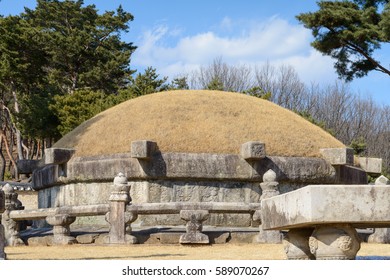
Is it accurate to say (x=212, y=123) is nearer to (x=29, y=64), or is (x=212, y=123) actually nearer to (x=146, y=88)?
(x=146, y=88)

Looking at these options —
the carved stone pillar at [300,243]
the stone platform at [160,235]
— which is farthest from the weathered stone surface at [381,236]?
the carved stone pillar at [300,243]

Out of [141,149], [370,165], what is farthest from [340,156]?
[141,149]

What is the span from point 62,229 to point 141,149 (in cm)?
233

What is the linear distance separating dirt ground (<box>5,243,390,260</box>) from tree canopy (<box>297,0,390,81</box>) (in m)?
14.2

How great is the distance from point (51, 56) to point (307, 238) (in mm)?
39456

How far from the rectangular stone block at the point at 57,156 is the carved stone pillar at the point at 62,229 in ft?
7.58

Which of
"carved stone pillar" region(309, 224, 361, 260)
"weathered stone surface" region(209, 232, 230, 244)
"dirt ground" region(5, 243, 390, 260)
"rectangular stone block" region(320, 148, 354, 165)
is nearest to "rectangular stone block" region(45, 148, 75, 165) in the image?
"dirt ground" region(5, 243, 390, 260)

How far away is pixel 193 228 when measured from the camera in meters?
13.0

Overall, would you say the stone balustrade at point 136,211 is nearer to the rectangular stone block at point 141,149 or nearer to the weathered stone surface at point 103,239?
the weathered stone surface at point 103,239

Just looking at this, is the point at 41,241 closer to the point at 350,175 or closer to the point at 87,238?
the point at 87,238

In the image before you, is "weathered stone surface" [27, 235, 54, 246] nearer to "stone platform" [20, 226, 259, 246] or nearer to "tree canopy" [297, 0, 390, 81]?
"stone platform" [20, 226, 259, 246]

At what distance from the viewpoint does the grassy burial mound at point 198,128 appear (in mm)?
15812

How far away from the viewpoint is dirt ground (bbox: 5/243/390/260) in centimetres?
1016
